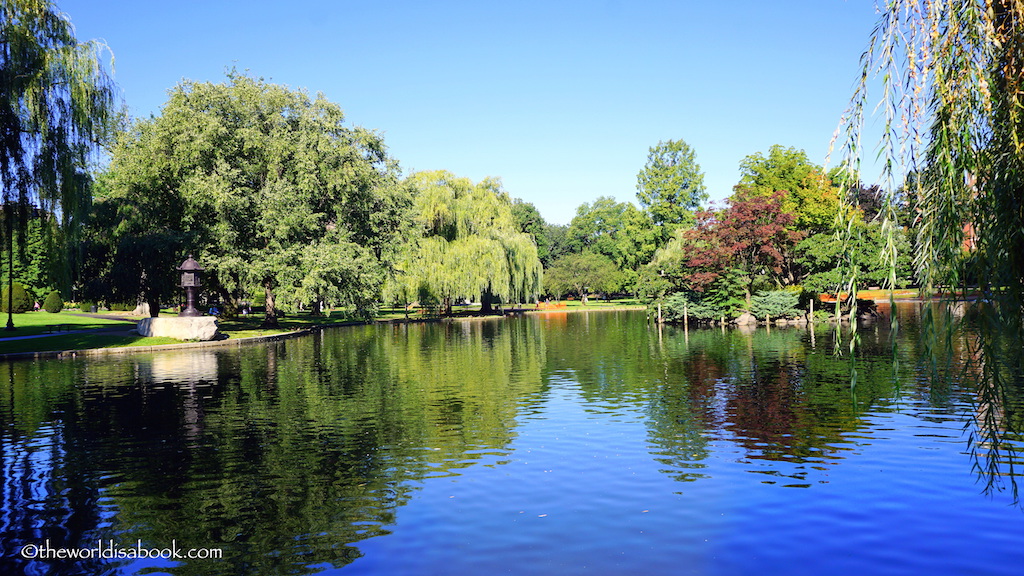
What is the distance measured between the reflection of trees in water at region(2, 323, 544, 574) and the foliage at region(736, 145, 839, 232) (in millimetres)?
38331

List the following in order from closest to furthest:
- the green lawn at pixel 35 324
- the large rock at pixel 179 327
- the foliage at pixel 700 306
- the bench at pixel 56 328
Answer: the large rock at pixel 179 327
the green lawn at pixel 35 324
the bench at pixel 56 328
the foliage at pixel 700 306

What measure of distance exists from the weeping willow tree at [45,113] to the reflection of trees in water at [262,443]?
6184mm

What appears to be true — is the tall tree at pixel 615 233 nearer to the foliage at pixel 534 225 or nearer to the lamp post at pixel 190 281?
the foliage at pixel 534 225

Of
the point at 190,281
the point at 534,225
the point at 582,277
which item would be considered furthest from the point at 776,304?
the point at 534,225

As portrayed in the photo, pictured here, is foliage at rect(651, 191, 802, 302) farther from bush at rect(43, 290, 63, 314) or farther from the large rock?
bush at rect(43, 290, 63, 314)

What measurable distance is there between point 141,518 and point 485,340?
30.1 m

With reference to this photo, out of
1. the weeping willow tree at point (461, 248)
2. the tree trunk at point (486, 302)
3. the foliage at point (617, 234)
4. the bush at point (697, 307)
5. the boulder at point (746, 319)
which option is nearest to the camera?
the boulder at point (746, 319)

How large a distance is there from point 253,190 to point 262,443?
1336 inches

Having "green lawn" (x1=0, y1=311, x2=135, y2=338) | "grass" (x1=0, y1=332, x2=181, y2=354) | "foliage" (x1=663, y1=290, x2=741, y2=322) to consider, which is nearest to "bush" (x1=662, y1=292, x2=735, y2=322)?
"foliage" (x1=663, y1=290, x2=741, y2=322)

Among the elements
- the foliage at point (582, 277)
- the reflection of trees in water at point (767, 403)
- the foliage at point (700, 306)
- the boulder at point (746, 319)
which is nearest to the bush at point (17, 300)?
the foliage at point (700, 306)

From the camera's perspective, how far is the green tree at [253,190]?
40.6 m

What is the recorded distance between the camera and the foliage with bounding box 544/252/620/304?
91250 millimetres

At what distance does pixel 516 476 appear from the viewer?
34.6 ft

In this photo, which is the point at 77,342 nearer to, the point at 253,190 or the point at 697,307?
the point at 253,190
